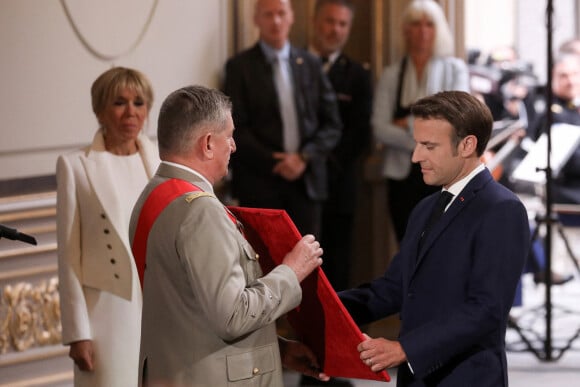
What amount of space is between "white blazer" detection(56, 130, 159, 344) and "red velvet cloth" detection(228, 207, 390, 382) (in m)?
0.87

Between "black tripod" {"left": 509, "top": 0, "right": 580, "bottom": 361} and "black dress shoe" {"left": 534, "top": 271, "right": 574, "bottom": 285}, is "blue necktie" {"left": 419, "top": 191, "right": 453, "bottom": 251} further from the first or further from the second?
"black dress shoe" {"left": 534, "top": 271, "right": 574, "bottom": 285}

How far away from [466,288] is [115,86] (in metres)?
1.47

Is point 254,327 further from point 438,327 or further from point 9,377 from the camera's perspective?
point 9,377

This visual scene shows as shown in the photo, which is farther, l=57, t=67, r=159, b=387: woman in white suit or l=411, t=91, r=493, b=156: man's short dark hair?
l=57, t=67, r=159, b=387: woman in white suit

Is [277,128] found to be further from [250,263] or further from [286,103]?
[250,263]

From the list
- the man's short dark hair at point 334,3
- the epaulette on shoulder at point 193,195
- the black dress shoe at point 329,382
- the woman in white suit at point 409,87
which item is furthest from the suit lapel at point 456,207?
the man's short dark hair at point 334,3

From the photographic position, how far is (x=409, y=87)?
18.5 feet

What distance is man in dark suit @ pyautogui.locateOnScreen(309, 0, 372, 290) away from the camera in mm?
5719

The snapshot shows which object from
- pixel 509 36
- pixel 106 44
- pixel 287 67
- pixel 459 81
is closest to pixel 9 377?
pixel 106 44

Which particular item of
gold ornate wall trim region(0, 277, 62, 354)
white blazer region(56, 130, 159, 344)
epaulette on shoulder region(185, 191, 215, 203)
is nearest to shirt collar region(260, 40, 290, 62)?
→ gold ornate wall trim region(0, 277, 62, 354)

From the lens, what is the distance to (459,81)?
5.59 metres

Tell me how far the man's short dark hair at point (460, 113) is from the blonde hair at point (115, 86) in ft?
3.92

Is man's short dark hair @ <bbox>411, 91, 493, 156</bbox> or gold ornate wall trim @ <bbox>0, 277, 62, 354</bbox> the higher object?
man's short dark hair @ <bbox>411, 91, 493, 156</bbox>

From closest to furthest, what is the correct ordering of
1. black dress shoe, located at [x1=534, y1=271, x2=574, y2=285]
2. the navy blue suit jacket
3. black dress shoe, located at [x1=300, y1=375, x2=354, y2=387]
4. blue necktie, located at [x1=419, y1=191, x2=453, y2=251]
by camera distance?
the navy blue suit jacket < blue necktie, located at [x1=419, y1=191, x2=453, y2=251] < black dress shoe, located at [x1=300, y1=375, x2=354, y2=387] < black dress shoe, located at [x1=534, y1=271, x2=574, y2=285]
